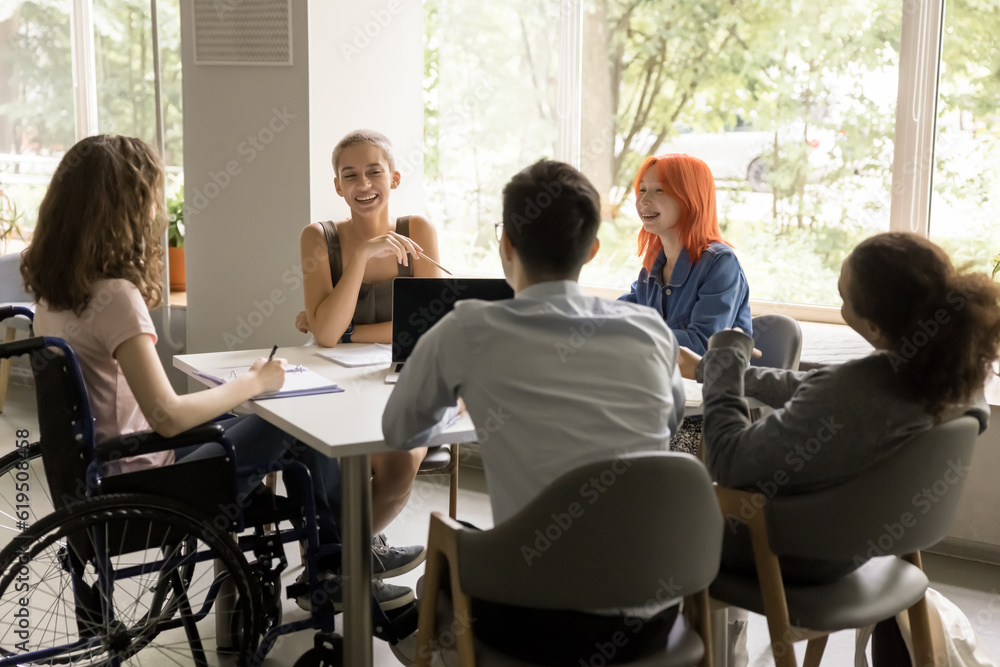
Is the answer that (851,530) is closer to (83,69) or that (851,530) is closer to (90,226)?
(90,226)

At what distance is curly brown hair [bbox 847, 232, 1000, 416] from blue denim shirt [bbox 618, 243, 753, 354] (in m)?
0.93

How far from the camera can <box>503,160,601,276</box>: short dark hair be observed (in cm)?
167

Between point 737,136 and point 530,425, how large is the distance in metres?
2.62

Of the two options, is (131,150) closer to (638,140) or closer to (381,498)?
(381,498)

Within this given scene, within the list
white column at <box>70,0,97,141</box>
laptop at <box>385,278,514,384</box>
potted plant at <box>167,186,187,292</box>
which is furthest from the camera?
white column at <box>70,0,97,141</box>

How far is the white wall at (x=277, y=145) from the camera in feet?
12.5

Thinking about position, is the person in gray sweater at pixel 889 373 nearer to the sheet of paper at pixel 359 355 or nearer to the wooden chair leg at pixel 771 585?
the wooden chair leg at pixel 771 585

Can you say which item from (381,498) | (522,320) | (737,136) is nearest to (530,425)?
(522,320)

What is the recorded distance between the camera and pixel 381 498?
2789 mm

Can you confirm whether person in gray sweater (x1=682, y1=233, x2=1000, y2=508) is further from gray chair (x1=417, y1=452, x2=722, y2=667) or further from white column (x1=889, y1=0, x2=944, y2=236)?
white column (x1=889, y1=0, x2=944, y2=236)

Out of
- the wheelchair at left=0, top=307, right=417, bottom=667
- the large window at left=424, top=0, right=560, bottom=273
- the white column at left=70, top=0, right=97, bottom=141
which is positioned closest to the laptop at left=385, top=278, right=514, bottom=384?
the wheelchair at left=0, top=307, right=417, bottom=667

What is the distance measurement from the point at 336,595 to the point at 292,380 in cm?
49

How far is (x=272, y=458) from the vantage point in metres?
2.27

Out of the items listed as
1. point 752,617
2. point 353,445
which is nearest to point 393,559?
point 752,617
